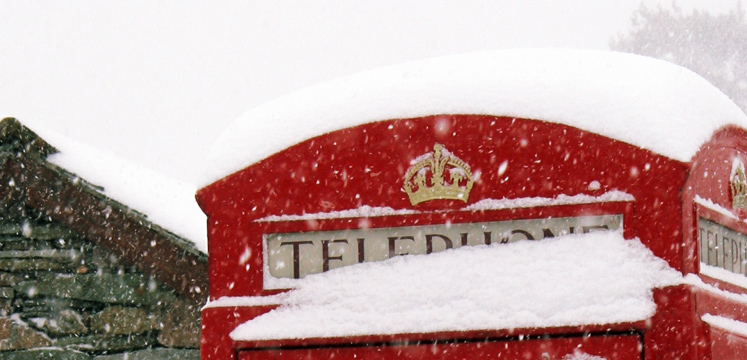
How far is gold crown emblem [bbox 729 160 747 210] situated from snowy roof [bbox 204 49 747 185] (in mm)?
147

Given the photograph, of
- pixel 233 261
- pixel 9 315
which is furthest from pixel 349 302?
pixel 9 315

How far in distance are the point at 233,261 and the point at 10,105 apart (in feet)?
145

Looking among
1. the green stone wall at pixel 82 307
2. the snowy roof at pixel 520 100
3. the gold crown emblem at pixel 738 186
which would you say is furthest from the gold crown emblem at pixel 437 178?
the green stone wall at pixel 82 307

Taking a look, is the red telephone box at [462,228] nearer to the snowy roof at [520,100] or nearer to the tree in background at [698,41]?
the snowy roof at [520,100]

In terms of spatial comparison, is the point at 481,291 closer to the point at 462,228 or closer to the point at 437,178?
the point at 462,228

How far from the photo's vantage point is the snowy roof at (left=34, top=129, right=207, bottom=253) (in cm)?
530

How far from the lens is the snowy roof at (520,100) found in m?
2.86

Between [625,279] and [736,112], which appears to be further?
[736,112]

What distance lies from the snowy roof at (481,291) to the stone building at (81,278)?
242cm

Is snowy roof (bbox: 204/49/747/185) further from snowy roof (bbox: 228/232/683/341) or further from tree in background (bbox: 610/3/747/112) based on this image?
tree in background (bbox: 610/3/747/112)

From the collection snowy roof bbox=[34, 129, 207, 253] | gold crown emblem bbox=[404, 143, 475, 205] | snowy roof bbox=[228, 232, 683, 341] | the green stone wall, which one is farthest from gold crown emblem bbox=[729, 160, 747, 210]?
the green stone wall

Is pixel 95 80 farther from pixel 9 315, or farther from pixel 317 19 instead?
pixel 9 315

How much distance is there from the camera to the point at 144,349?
5344 mm

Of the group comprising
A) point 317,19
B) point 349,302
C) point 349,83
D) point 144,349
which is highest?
point 317,19
